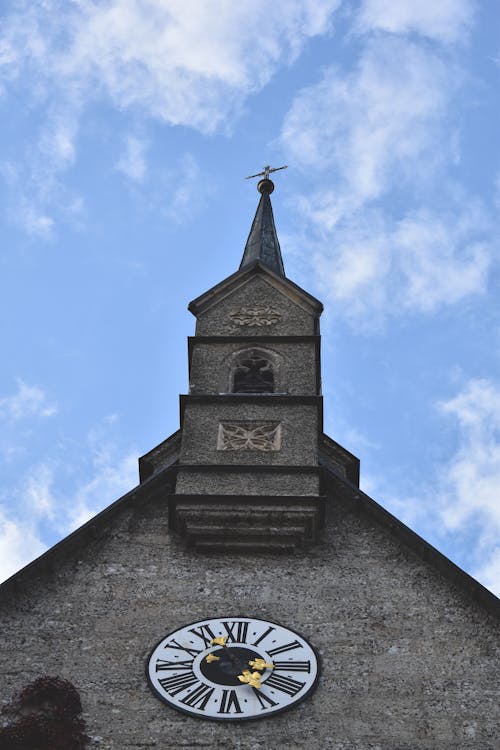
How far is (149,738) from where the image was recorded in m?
14.3

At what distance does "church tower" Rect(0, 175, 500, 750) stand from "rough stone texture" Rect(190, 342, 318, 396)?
8.4 inches

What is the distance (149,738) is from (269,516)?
4.51 meters

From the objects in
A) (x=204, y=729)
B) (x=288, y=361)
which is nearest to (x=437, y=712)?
(x=204, y=729)

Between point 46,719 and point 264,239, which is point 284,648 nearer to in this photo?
point 46,719

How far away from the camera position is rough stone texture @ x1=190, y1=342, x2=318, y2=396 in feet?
70.1

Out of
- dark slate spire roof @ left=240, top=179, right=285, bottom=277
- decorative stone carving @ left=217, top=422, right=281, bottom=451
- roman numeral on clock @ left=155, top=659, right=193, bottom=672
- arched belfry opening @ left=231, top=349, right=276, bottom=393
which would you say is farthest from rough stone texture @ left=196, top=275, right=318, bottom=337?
roman numeral on clock @ left=155, top=659, right=193, bottom=672

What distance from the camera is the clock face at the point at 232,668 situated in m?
14.9

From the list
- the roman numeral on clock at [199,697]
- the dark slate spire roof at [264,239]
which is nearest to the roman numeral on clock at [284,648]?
the roman numeral on clock at [199,697]

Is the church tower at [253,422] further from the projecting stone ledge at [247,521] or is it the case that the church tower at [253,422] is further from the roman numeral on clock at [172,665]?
the roman numeral on clock at [172,665]

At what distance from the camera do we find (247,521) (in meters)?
18.0

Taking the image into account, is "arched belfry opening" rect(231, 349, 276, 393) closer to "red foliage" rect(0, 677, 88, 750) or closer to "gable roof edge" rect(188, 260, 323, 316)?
"gable roof edge" rect(188, 260, 323, 316)

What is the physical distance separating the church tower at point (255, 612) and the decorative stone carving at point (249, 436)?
0.03 m

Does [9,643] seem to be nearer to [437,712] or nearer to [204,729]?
[204,729]

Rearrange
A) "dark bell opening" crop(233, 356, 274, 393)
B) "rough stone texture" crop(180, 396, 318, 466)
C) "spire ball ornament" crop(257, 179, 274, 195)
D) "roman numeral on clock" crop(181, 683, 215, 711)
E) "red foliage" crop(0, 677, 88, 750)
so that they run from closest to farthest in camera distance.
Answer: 1. "red foliage" crop(0, 677, 88, 750)
2. "roman numeral on clock" crop(181, 683, 215, 711)
3. "rough stone texture" crop(180, 396, 318, 466)
4. "dark bell opening" crop(233, 356, 274, 393)
5. "spire ball ornament" crop(257, 179, 274, 195)
